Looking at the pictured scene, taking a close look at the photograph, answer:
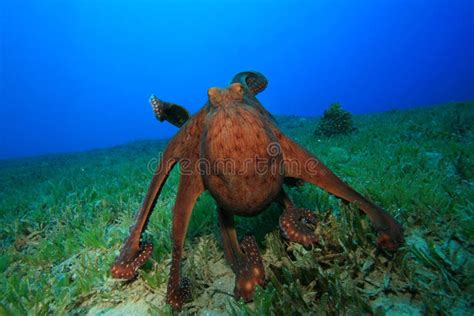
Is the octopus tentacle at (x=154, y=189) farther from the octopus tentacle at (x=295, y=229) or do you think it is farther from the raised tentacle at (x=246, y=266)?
the octopus tentacle at (x=295, y=229)

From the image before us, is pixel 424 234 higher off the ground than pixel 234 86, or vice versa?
pixel 234 86

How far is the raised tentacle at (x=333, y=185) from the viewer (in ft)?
7.90

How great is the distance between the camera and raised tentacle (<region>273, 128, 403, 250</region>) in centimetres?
241

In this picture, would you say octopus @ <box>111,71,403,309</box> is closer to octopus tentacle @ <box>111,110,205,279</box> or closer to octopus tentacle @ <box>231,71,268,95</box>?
octopus tentacle @ <box>111,110,205,279</box>

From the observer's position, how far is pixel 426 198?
3365 millimetres

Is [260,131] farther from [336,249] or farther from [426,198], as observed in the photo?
[426,198]

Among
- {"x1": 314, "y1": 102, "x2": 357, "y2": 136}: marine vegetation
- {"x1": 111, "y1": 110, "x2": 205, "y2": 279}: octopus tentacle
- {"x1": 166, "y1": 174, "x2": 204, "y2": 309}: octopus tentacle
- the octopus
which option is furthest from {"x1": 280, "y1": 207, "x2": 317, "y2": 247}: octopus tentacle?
{"x1": 314, "y1": 102, "x2": 357, "y2": 136}: marine vegetation

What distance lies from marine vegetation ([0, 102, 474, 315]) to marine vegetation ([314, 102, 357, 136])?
5.24 metres

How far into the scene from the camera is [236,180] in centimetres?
208

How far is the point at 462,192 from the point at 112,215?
16.4 ft

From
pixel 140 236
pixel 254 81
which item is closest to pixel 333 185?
pixel 254 81

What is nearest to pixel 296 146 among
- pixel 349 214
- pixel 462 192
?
pixel 349 214

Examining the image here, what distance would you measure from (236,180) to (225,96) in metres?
0.68

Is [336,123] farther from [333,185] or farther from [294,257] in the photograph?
[333,185]
